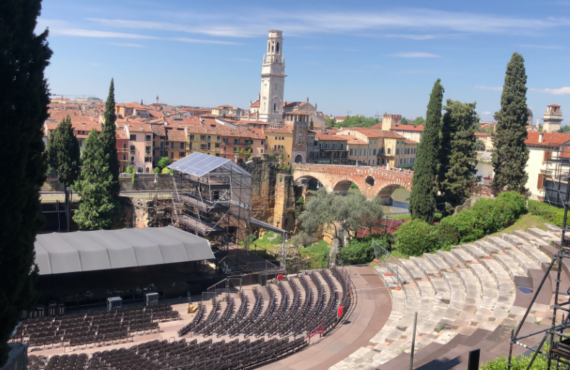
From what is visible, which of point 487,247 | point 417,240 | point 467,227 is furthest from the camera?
point 417,240

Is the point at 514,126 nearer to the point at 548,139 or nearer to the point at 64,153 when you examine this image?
the point at 548,139

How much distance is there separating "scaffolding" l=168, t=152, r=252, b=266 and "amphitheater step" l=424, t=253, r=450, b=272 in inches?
416

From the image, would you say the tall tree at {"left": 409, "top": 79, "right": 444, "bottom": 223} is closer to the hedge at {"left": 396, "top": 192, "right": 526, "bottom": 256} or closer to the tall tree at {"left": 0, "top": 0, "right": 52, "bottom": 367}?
the hedge at {"left": 396, "top": 192, "right": 526, "bottom": 256}

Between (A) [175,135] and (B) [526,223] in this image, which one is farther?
(A) [175,135]

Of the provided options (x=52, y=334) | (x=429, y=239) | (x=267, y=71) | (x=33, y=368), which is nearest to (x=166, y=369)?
(x=33, y=368)

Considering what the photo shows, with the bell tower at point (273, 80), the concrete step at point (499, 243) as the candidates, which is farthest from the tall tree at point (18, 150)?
the bell tower at point (273, 80)

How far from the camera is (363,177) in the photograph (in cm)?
5297

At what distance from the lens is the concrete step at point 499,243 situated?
21.1 meters

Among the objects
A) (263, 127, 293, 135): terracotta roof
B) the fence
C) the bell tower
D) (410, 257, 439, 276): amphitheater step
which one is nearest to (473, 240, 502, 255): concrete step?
(410, 257, 439, 276): amphitheater step

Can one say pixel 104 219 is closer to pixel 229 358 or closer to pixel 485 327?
pixel 229 358

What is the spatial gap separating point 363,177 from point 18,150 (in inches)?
1820

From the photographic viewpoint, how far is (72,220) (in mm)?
37188

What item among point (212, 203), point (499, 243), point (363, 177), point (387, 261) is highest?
point (363, 177)

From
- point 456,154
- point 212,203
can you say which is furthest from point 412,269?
point 456,154
